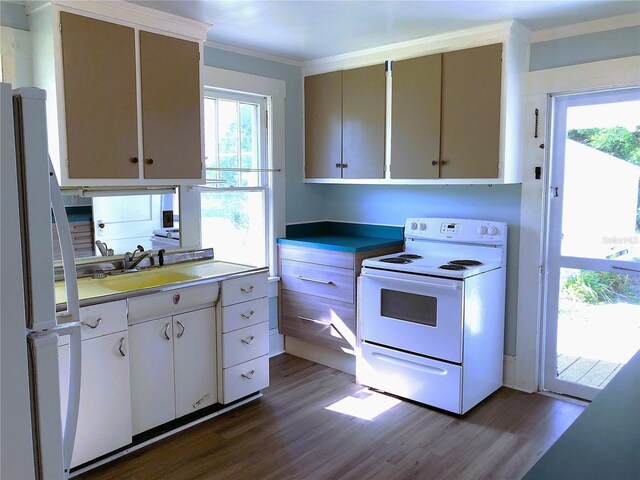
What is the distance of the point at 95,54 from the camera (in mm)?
2652

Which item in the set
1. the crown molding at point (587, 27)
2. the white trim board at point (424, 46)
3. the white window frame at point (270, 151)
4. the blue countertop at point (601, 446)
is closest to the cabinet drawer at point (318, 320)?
the white window frame at point (270, 151)

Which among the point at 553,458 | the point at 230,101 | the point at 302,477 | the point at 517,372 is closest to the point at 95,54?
the point at 230,101

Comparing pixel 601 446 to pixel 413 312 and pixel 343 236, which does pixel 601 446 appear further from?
pixel 343 236

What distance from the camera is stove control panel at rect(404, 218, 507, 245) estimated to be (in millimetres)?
3352

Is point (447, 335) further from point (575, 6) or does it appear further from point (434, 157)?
point (575, 6)

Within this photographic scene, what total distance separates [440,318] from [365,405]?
0.73 m

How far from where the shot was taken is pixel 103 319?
245 cm

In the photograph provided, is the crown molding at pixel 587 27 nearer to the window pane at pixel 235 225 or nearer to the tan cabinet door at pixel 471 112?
the tan cabinet door at pixel 471 112

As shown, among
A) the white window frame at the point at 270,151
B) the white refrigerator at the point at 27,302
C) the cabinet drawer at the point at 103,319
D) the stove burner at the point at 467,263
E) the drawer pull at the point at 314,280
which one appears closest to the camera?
the white refrigerator at the point at 27,302

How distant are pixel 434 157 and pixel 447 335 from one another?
1141mm

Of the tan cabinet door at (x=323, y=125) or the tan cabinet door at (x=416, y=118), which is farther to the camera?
the tan cabinet door at (x=323, y=125)

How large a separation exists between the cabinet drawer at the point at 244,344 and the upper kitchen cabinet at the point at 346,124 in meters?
1.34

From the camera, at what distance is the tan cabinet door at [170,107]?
2887 mm

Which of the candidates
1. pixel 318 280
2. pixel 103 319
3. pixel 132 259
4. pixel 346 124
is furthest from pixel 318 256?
pixel 103 319
